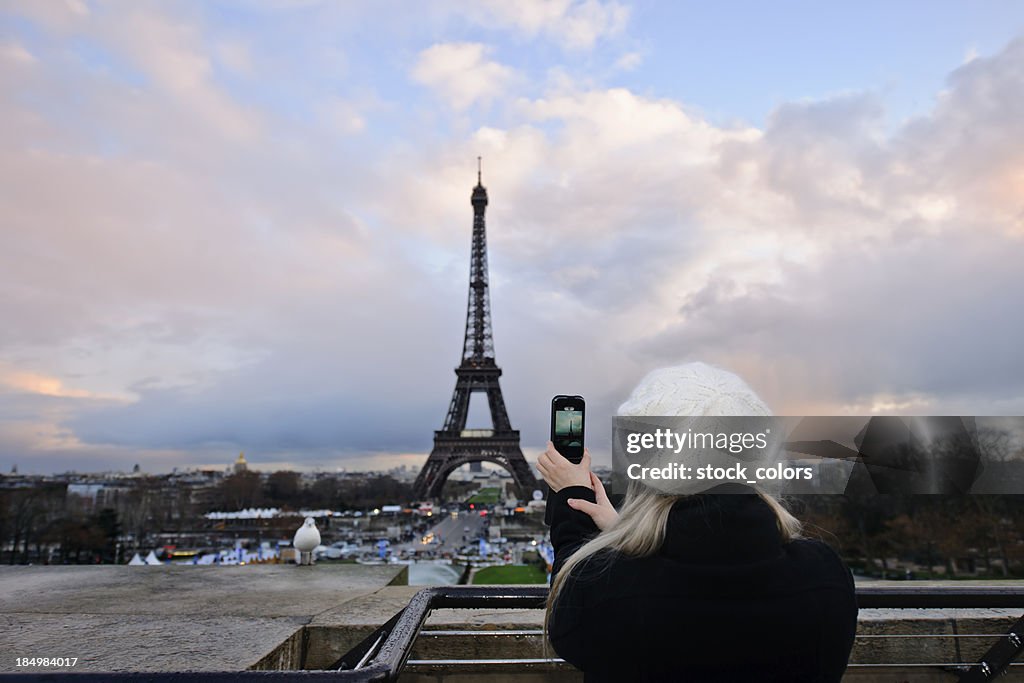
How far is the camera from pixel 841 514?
28.8 metres

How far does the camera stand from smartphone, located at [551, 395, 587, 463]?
163 centimetres

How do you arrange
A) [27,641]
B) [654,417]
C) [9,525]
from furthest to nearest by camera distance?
[9,525] → [27,641] → [654,417]

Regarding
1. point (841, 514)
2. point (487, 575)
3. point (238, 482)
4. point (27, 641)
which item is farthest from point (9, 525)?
point (238, 482)

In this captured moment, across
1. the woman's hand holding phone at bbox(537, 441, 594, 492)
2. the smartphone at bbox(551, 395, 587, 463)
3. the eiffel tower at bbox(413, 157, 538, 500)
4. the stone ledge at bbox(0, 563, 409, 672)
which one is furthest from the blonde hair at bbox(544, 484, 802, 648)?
the eiffel tower at bbox(413, 157, 538, 500)

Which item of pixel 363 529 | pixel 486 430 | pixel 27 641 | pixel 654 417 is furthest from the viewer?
pixel 363 529

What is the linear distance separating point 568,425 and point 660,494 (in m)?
0.49

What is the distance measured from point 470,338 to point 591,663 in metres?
42.0

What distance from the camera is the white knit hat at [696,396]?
1.23m

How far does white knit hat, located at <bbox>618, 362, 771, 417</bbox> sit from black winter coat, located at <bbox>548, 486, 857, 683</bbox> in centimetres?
19

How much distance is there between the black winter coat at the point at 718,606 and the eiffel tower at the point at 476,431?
121ft

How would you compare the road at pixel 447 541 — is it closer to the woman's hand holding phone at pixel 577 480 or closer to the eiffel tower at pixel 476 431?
the eiffel tower at pixel 476 431

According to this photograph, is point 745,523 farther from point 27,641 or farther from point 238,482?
point 238,482

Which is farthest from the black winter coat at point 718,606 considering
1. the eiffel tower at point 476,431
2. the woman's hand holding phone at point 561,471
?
the eiffel tower at point 476,431

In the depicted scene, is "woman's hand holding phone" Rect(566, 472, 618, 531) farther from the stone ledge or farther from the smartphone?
the stone ledge
